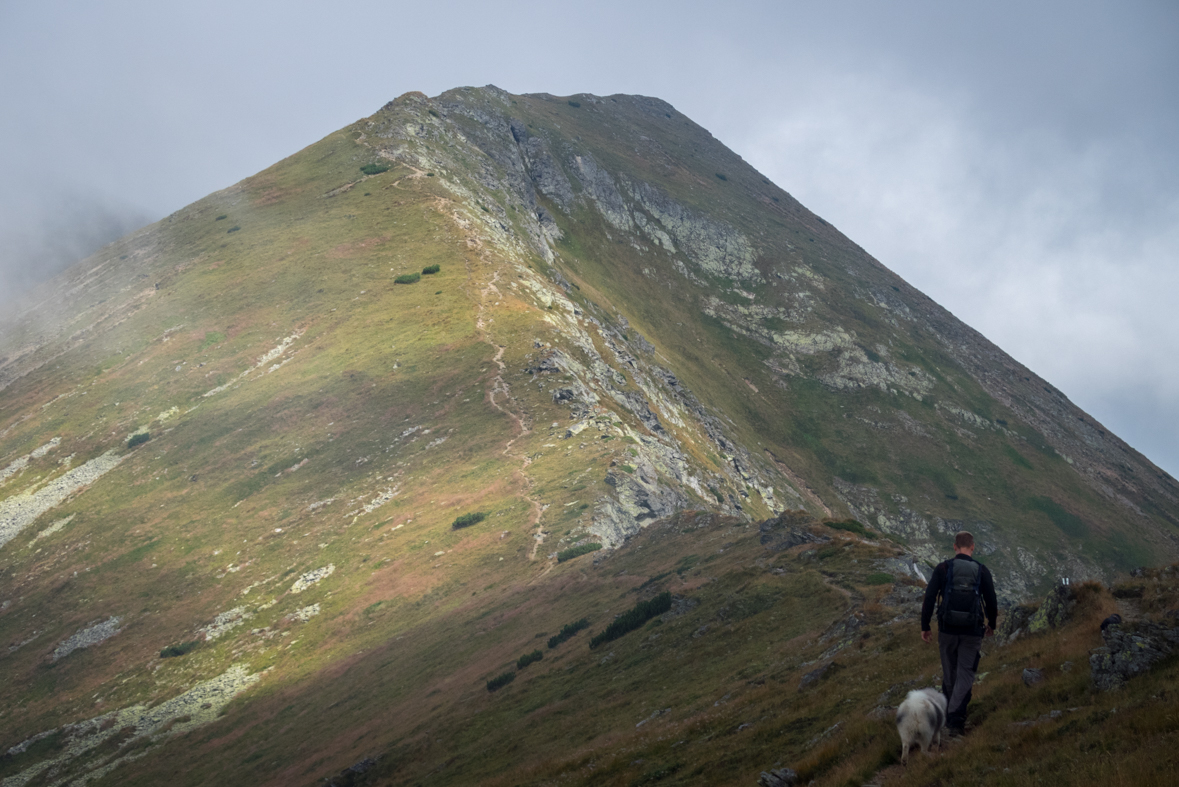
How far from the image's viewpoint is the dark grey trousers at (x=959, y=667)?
10641 millimetres

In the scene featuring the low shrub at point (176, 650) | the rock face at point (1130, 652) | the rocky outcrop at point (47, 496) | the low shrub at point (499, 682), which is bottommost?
the low shrub at point (499, 682)

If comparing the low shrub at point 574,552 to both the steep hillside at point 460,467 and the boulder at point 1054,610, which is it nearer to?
the steep hillside at point 460,467

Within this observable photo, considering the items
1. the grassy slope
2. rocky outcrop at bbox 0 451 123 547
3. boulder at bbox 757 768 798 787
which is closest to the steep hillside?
rocky outcrop at bbox 0 451 123 547

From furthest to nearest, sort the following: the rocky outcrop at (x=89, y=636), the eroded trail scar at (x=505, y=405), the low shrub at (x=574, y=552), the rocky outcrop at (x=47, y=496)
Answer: the rocky outcrop at (x=47, y=496)
the eroded trail scar at (x=505, y=405)
the rocky outcrop at (x=89, y=636)
the low shrub at (x=574, y=552)

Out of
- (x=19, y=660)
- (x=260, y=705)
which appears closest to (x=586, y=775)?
(x=260, y=705)

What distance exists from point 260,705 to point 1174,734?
4158 centimetres

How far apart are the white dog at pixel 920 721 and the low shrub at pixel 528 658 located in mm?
22889

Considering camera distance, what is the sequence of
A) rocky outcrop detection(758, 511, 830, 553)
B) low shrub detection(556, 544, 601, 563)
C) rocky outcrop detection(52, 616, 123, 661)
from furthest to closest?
rocky outcrop detection(52, 616, 123, 661), low shrub detection(556, 544, 601, 563), rocky outcrop detection(758, 511, 830, 553)

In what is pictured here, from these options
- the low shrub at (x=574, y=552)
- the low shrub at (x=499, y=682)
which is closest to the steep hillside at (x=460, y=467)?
the low shrub at (x=574, y=552)

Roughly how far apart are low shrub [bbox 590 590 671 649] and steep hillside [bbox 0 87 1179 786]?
4.76 feet

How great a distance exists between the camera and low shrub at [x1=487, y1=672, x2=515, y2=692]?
29.4 m

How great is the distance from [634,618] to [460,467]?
28.1 meters

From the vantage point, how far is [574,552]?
4356 cm

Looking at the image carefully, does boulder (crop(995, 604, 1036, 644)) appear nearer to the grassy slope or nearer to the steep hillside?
the steep hillside
